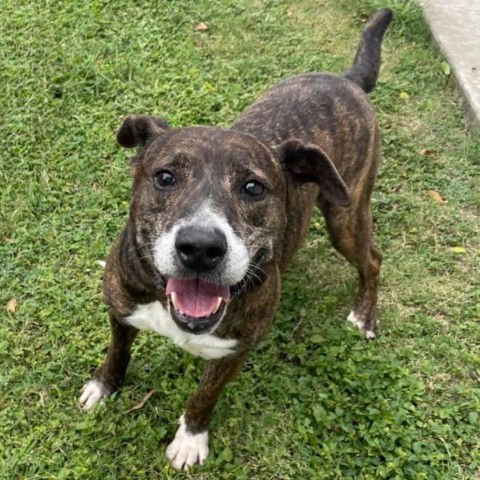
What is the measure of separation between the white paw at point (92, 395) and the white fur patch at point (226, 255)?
4.36ft

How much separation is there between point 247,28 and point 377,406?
395 centimetres

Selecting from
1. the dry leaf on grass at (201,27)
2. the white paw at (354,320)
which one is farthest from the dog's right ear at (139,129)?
the dry leaf on grass at (201,27)

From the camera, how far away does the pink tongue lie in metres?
2.71

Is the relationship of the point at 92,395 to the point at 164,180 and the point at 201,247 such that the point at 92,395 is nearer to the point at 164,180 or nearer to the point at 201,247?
the point at 164,180

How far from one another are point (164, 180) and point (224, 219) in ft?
1.27

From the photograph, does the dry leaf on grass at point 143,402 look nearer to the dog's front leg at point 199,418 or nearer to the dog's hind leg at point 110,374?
the dog's hind leg at point 110,374

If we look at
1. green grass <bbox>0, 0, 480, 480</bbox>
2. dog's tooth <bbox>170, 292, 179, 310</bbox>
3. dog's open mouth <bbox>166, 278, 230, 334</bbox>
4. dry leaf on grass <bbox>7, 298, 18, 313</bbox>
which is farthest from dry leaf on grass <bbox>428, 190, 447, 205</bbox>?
dry leaf on grass <bbox>7, 298, 18, 313</bbox>

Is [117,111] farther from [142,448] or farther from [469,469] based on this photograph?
[469,469]

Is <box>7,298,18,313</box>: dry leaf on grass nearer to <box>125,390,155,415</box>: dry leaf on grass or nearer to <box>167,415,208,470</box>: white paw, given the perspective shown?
<box>125,390,155,415</box>: dry leaf on grass

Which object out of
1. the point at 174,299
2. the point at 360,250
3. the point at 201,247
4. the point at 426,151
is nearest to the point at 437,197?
the point at 426,151

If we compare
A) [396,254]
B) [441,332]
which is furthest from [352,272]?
[441,332]

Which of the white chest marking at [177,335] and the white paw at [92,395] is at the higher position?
the white chest marking at [177,335]

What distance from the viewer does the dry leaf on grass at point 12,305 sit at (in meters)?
4.05

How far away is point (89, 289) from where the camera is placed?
13.8 feet
